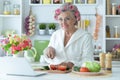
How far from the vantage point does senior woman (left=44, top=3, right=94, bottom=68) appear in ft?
8.89

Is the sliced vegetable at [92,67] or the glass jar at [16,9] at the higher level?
the glass jar at [16,9]

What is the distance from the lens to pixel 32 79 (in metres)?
1.91

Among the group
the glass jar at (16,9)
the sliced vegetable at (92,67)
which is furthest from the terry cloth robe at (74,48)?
the glass jar at (16,9)

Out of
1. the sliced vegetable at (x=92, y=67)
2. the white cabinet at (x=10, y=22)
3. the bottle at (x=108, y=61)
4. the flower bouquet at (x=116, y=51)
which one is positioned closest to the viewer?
the sliced vegetable at (x=92, y=67)

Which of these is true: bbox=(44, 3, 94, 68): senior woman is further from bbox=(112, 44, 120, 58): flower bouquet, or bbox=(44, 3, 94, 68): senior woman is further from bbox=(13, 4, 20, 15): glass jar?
bbox=(13, 4, 20, 15): glass jar

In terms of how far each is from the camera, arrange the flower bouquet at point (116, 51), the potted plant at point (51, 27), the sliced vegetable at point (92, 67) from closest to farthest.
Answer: the sliced vegetable at point (92, 67) → the flower bouquet at point (116, 51) → the potted plant at point (51, 27)

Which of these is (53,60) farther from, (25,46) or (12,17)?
(12,17)

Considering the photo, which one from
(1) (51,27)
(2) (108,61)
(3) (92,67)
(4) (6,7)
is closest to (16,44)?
(3) (92,67)

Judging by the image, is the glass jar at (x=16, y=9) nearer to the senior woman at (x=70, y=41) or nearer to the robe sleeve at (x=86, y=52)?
the senior woman at (x=70, y=41)

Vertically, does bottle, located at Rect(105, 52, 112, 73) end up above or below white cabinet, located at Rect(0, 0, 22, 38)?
below

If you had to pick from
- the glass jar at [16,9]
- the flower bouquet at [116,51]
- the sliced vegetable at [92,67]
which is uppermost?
the glass jar at [16,9]

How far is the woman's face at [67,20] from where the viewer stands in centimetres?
272

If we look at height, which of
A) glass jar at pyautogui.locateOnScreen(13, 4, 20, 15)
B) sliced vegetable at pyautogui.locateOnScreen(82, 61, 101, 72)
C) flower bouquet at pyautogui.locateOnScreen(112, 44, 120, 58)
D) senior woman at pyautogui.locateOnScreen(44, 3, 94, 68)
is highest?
glass jar at pyautogui.locateOnScreen(13, 4, 20, 15)

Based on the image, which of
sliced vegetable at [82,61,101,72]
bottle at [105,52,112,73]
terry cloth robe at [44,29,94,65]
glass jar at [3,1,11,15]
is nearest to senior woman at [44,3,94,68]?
terry cloth robe at [44,29,94,65]
